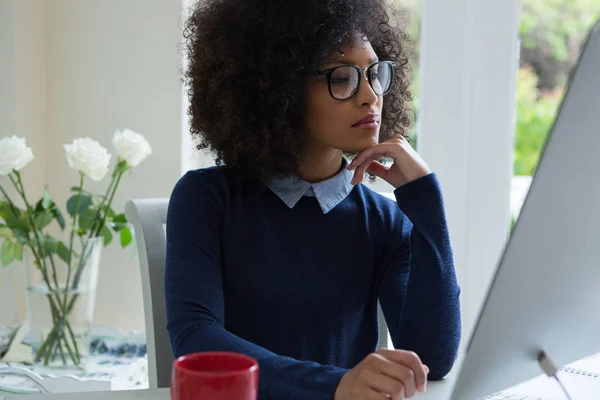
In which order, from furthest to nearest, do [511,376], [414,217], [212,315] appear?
[414,217], [212,315], [511,376]

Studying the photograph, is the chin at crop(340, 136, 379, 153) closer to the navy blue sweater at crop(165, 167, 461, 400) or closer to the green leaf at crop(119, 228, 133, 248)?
the navy blue sweater at crop(165, 167, 461, 400)

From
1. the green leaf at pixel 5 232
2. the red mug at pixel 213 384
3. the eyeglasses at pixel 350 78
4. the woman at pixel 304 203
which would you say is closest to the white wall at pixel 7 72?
the green leaf at pixel 5 232

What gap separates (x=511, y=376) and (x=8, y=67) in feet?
5.89

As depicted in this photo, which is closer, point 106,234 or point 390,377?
point 390,377

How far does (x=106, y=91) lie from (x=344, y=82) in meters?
1.16

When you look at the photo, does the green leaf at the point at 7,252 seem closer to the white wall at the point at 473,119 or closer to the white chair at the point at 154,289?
the white chair at the point at 154,289

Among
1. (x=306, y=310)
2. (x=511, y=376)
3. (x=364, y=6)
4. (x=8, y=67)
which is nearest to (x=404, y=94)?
(x=364, y=6)

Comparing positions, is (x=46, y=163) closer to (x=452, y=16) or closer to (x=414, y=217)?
(x=452, y=16)

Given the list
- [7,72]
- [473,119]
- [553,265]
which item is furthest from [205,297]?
[7,72]

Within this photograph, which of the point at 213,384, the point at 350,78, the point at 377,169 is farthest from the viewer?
the point at 377,169

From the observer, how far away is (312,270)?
4.32 ft

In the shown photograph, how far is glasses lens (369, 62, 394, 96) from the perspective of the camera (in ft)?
4.19

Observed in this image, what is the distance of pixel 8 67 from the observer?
7.18 feet

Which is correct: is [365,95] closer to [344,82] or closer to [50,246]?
[344,82]
